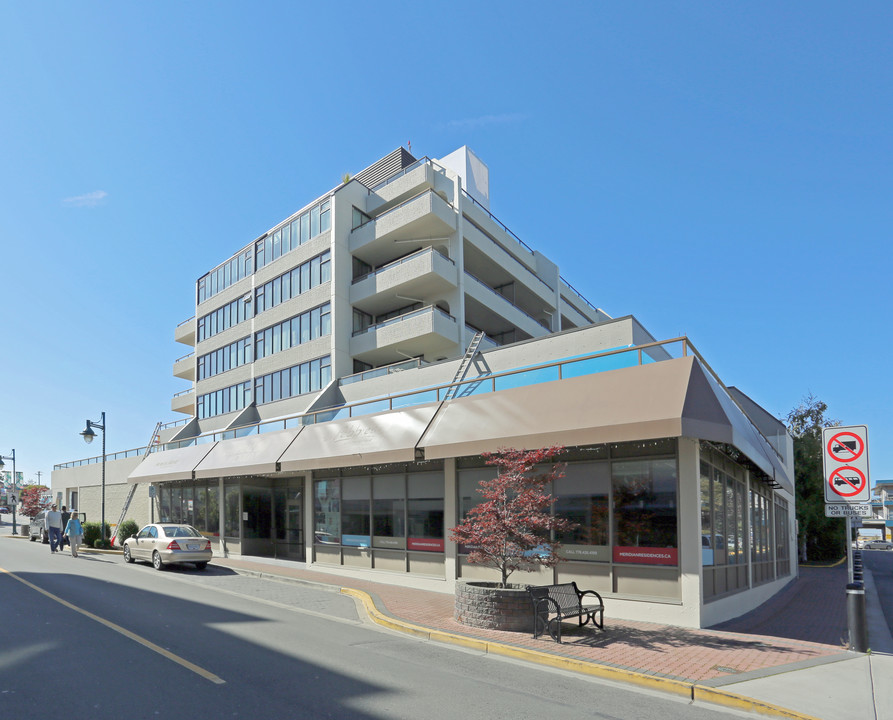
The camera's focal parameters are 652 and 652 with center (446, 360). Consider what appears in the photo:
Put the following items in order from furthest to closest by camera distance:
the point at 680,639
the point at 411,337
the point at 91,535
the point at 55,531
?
the point at 411,337 < the point at 91,535 < the point at 55,531 < the point at 680,639

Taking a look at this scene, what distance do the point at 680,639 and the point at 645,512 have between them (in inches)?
97.7

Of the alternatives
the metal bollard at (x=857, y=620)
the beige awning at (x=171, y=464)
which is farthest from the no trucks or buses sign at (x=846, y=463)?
the beige awning at (x=171, y=464)

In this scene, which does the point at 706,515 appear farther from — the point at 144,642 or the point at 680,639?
the point at 144,642

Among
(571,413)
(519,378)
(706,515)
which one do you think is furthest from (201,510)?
(706,515)

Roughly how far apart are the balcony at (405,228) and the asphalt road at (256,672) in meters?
21.4

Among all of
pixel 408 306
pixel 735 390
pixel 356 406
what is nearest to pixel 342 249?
pixel 408 306

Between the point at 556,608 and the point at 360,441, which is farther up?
the point at 360,441

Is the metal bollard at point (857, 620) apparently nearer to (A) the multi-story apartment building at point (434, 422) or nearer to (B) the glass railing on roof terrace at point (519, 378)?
(A) the multi-story apartment building at point (434, 422)

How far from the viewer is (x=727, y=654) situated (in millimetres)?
9430

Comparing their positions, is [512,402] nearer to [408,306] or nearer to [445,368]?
[445,368]

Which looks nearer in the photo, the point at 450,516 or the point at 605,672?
the point at 605,672

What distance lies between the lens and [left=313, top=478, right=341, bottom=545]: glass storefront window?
20.0 metres

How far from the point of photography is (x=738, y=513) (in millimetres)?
15328

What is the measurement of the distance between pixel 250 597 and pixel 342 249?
2090 centimetres
